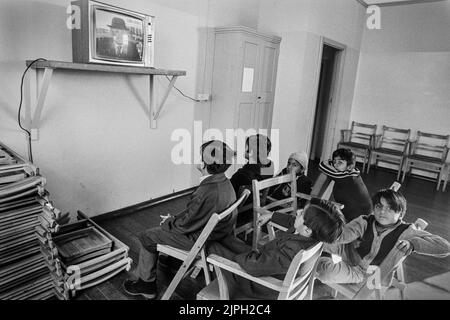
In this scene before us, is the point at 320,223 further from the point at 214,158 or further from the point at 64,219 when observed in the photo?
the point at 64,219

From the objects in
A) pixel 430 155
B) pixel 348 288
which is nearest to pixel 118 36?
pixel 348 288

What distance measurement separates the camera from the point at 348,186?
8.01 feet

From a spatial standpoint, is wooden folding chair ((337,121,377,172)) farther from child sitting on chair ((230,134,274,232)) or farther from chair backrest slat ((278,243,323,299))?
chair backrest slat ((278,243,323,299))

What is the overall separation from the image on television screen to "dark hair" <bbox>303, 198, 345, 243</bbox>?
1888 mm

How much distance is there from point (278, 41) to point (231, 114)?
1286 mm

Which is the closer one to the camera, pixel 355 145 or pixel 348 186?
pixel 348 186

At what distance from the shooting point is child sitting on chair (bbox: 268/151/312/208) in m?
2.64

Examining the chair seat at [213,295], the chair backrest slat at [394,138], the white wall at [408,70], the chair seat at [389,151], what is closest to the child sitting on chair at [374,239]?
the chair seat at [213,295]

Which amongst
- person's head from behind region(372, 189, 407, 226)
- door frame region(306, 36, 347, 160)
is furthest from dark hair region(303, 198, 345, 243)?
door frame region(306, 36, 347, 160)

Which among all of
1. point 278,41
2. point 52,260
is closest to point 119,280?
point 52,260

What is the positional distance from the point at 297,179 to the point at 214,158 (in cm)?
105

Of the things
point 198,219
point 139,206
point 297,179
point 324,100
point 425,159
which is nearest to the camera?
point 198,219

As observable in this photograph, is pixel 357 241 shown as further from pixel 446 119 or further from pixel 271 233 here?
pixel 446 119

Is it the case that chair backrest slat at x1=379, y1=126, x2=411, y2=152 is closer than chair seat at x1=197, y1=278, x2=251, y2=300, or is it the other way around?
chair seat at x1=197, y1=278, x2=251, y2=300
